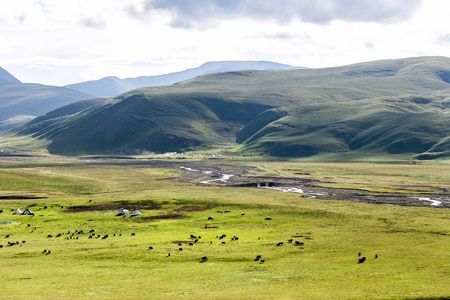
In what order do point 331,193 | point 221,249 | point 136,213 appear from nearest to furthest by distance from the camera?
1. point 221,249
2. point 136,213
3. point 331,193

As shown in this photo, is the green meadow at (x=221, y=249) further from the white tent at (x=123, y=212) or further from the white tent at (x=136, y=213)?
the white tent at (x=123, y=212)

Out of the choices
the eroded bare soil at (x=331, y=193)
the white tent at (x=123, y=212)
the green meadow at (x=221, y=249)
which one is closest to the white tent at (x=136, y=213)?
the green meadow at (x=221, y=249)

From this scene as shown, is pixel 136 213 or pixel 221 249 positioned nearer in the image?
pixel 221 249

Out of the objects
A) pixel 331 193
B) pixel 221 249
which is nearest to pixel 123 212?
pixel 221 249

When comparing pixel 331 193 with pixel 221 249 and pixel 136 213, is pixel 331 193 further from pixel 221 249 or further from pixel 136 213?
pixel 221 249

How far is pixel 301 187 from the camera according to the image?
549ft

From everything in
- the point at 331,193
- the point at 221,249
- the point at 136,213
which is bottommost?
the point at 331,193

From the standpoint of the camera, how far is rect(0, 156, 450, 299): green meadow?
47.8 meters

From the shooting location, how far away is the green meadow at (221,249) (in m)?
47.8

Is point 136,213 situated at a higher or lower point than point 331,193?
higher

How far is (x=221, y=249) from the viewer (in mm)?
68125

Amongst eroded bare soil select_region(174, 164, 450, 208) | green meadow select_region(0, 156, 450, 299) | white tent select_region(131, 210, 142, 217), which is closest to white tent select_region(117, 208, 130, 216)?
white tent select_region(131, 210, 142, 217)

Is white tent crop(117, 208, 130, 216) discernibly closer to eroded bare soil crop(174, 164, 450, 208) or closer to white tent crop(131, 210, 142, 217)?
white tent crop(131, 210, 142, 217)

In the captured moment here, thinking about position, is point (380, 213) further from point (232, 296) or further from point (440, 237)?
point (232, 296)
